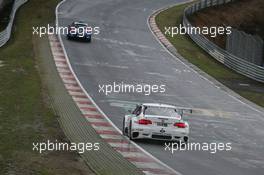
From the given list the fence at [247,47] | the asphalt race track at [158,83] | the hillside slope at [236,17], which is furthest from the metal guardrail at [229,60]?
the hillside slope at [236,17]

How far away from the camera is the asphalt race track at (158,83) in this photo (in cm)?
2119

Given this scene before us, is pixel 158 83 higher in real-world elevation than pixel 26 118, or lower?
lower

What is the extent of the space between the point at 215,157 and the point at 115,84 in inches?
579

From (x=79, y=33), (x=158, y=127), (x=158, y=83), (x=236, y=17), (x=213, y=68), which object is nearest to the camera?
(x=158, y=127)

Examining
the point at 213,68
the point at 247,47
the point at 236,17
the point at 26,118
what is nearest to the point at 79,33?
the point at 213,68

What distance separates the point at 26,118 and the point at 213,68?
24.1 m

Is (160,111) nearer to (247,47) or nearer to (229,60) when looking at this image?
(229,60)

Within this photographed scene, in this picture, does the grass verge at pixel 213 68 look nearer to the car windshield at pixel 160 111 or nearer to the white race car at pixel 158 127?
the car windshield at pixel 160 111

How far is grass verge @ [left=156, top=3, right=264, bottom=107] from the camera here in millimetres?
39062

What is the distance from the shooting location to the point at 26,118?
23984 mm

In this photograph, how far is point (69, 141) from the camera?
69.3ft

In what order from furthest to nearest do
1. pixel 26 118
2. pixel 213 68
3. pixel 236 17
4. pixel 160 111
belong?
pixel 236 17 → pixel 213 68 → pixel 26 118 → pixel 160 111

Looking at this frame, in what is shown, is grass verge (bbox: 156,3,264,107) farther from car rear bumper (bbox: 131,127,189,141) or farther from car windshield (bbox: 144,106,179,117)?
car rear bumper (bbox: 131,127,189,141)

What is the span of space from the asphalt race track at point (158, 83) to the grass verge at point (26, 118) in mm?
2648
